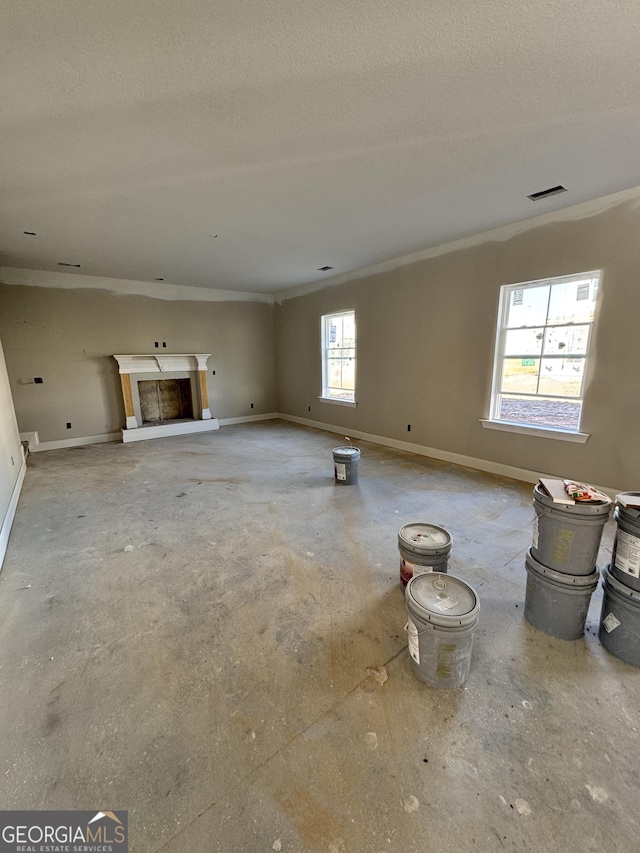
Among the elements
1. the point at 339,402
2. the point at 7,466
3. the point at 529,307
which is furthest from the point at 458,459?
the point at 7,466

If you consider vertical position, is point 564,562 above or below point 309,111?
below

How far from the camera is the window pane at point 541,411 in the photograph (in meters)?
3.71

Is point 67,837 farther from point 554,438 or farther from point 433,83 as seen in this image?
point 554,438

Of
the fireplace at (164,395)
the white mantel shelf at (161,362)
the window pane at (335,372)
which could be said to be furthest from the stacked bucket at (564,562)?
the white mantel shelf at (161,362)

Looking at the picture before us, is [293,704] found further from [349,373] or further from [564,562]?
[349,373]

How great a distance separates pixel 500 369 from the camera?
4.17 meters

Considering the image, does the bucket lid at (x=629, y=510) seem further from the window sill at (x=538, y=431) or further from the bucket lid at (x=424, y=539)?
the window sill at (x=538, y=431)

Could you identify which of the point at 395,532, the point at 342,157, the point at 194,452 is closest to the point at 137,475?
the point at 194,452

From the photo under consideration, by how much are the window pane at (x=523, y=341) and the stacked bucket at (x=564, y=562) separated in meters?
2.65

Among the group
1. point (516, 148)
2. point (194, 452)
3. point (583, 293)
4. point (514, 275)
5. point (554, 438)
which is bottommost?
point (194, 452)

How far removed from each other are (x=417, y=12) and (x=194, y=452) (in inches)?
201

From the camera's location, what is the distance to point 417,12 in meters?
1.42

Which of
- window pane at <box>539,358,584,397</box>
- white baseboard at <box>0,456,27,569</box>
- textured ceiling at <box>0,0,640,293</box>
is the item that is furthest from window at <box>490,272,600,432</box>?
white baseboard at <box>0,456,27,569</box>

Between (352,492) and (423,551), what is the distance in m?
1.78
